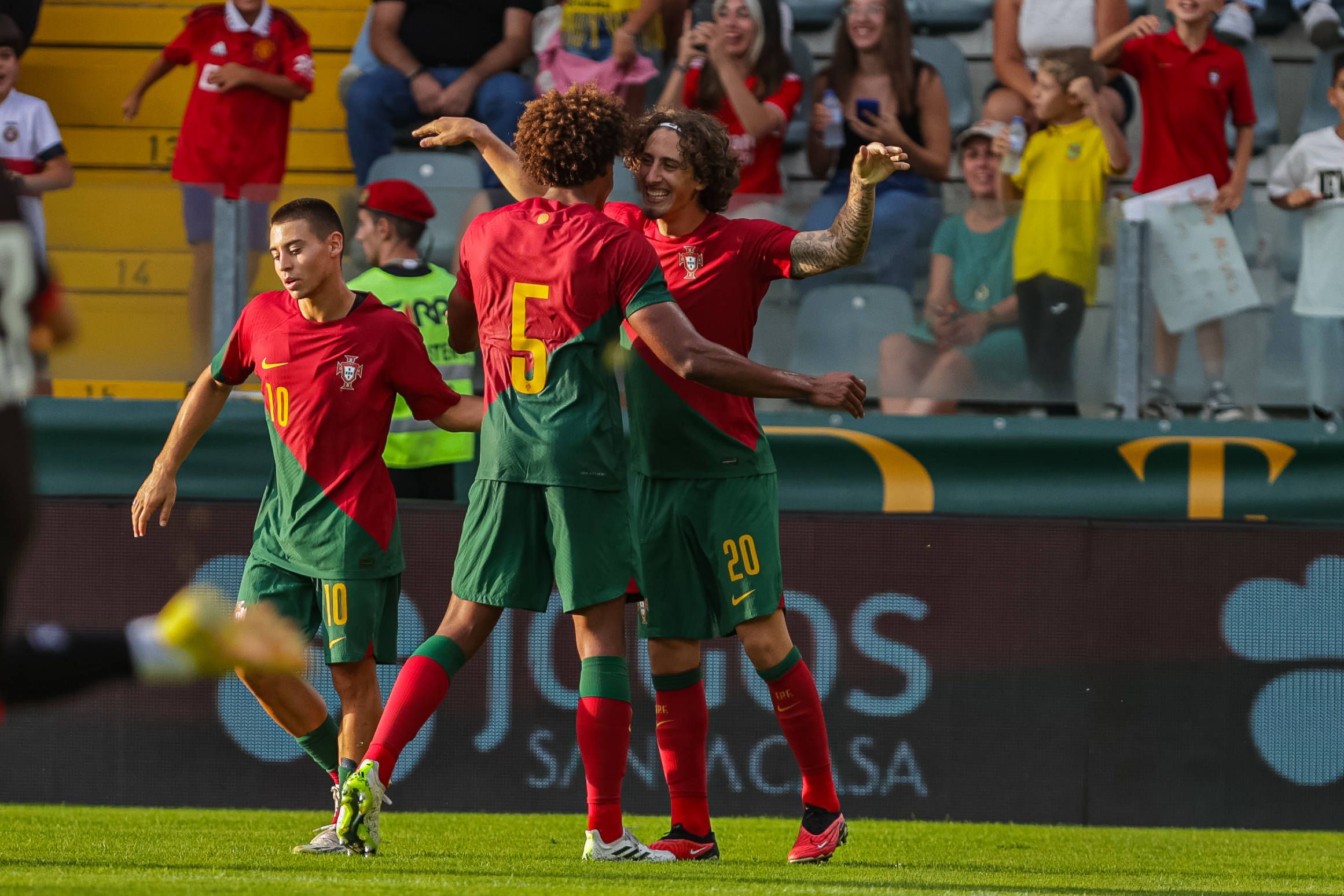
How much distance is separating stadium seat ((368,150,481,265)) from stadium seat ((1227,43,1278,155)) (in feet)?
14.2

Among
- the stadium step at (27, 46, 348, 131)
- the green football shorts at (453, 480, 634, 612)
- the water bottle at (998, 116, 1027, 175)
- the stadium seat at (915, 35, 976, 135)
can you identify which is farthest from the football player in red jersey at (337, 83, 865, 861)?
the stadium step at (27, 46, 348, 131)

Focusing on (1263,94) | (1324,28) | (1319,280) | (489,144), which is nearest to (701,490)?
(489,144)

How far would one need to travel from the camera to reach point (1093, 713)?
23.8 ft

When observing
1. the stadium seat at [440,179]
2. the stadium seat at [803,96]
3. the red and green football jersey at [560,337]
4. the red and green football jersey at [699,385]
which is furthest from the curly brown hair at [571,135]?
the stadium seat at [803,96]

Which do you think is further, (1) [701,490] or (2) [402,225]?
(2) [402,225]

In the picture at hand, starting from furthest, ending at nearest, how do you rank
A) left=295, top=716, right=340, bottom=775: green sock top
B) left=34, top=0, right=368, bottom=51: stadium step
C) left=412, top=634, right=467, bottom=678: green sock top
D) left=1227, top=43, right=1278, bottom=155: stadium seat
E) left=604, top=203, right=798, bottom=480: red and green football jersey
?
left=34, top=0, right=368, bottom=51: stadium step → left=1227, top=43, right=1278, bottom=155: stadium seat → left=295, top=716, right=340, bottom=775: green sock top → left=604, top=203, right=798, bottom=480: red and green football jersey → left=412, top=634, right=467, bottom=678: green sock top

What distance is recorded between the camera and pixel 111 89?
448 inches

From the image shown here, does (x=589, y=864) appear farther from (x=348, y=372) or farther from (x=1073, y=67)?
(x=1073, y=67)

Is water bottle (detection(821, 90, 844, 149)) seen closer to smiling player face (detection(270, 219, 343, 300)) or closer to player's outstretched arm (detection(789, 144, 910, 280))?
player's outstretched arm (detection(789, 144, 910, 280))

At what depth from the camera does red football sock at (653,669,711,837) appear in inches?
217

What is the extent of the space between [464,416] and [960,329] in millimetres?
2660

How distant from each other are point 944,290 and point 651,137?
2.23 m

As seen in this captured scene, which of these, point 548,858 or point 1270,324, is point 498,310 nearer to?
point 548,858

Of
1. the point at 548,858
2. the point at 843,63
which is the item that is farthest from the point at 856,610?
the point at 843,63
